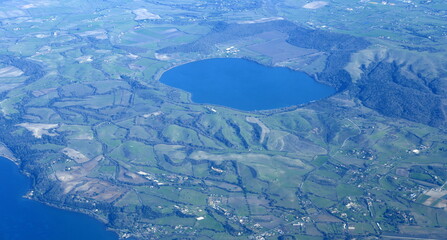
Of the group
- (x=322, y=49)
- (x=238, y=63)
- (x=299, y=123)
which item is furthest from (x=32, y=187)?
(x=322, y=49)

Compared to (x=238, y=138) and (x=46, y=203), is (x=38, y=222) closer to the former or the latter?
(x=46, y=203)

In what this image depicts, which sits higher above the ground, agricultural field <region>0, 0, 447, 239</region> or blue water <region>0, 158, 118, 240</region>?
agricultural field <region>0, 0, 447, 239</region>

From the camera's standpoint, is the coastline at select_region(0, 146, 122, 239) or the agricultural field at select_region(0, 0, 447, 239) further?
the agricultural field at select_region(0, 0, 447, 239)

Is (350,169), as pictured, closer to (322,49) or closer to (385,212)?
(385,212)

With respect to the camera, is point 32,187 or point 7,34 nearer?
point 32,187

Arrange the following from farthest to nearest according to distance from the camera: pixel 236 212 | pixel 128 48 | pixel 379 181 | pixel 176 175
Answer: pixel 128 48, pixel 176 175, pixel 379 181, pixel 236 212

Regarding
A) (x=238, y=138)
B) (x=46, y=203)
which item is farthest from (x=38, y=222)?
(x=238, y=138)

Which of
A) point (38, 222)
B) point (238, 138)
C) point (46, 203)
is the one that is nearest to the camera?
point (38, 222)

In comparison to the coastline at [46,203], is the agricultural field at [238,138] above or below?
above
